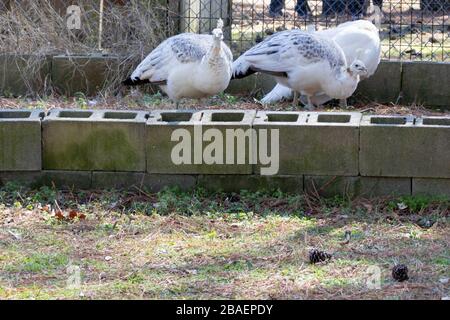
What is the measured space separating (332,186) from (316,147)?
0.28 meters

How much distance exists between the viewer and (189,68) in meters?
8.02

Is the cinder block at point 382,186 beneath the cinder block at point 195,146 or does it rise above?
beneath

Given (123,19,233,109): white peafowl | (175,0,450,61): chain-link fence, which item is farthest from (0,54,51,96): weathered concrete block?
(175,0,450,61): chain-link fence

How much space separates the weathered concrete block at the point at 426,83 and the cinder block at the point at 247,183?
97.5 inches

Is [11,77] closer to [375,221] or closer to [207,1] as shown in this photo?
[207,1]

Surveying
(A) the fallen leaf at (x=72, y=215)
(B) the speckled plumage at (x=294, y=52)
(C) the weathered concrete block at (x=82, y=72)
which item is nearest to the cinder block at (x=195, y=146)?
(A) the fallen leaf at (x=72, y=215)

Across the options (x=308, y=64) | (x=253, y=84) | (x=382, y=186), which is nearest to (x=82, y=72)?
(x=253, y=84)

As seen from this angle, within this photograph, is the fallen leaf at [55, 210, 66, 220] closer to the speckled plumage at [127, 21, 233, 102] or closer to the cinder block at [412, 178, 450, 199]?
the speckled plumage at [127, 21, 233, 102]

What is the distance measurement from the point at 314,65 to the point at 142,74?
140 cm

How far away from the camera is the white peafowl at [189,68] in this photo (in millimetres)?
7840

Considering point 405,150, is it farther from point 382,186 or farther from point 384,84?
point 384,84

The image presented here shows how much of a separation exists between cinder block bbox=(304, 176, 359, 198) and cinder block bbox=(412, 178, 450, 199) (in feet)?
1.30

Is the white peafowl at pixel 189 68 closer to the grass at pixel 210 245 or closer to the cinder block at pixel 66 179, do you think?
the grass at pixel 210 245

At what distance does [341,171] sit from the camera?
266 inches
